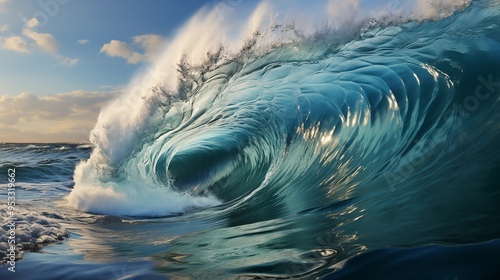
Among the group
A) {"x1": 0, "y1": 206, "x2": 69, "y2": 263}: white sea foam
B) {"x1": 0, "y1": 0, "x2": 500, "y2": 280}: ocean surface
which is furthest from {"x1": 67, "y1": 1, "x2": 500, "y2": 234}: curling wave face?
{"x1": 0, "y1": 206, "x2": 69, "y2": 263}: white sea foam

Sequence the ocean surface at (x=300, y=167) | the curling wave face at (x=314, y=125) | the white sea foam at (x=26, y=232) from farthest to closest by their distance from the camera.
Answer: the curling wave face at (x=314, y=125) → the white sea foam at (x=26, y=232) → the ocean surface at (x=300, y=167)

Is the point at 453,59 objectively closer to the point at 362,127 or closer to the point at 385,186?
the point at 362,127

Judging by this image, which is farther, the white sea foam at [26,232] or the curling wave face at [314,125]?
the curling wave face at [314,125]

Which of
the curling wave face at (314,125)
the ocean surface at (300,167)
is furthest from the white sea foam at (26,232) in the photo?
the curling wave face at (314,125)

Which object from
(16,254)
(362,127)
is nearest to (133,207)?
(16,254)

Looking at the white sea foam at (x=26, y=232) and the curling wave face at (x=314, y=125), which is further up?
the curling wave face at (x=314, y=125)

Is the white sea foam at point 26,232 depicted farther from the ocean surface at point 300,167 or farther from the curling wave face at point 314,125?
the curling wave face at point 314,125

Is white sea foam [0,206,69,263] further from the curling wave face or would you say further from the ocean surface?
the curling wave face

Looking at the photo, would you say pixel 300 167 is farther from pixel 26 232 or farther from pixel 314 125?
pixel 26 232

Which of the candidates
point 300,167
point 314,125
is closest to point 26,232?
point 300,167
